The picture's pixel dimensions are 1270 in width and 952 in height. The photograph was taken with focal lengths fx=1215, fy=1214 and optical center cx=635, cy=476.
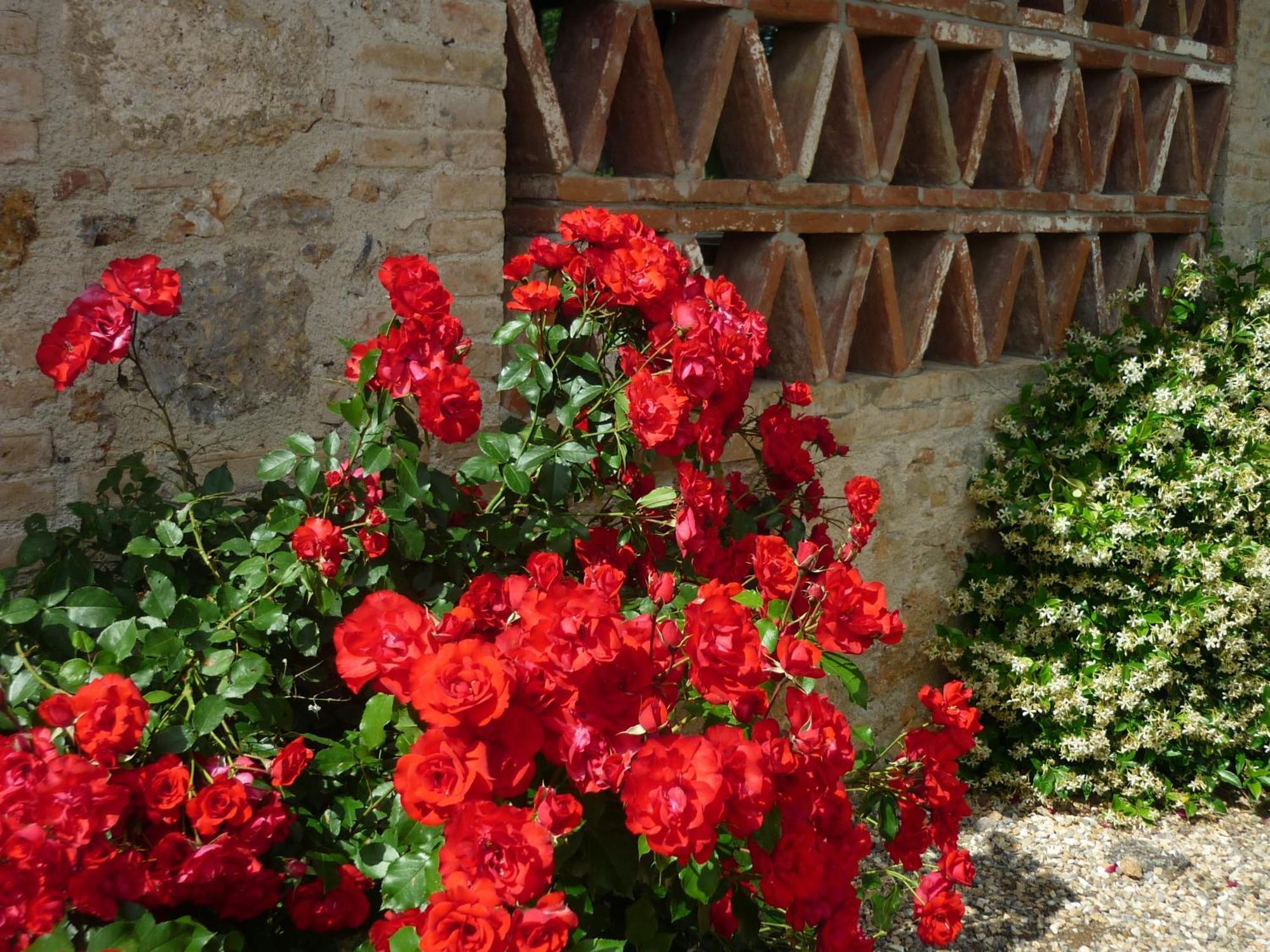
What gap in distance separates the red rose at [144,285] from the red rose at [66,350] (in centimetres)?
7

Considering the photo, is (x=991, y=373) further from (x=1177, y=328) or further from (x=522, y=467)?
(x=522, y=467)

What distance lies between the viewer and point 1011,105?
3.57 m

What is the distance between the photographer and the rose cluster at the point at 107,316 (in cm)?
172

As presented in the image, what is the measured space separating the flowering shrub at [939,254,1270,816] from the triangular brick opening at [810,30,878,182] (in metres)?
0.98

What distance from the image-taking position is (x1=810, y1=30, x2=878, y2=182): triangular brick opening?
3084 mm

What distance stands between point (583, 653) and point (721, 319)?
2.67ft

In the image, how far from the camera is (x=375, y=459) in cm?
184

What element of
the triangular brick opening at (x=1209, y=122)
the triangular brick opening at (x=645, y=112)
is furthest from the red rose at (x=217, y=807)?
the triangular brick opening at (x=1209, y=122)

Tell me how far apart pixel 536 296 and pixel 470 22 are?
25.6 inches

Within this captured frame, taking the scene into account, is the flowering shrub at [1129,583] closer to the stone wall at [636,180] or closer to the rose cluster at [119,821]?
the stone wall at [636,180]

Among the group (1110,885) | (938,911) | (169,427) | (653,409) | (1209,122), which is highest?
(1209,122)

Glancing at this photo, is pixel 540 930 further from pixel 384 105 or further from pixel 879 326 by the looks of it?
pixel 879 326

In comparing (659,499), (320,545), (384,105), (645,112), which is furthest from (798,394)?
(320,545)

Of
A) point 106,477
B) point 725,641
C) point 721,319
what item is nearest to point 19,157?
point 106,477
